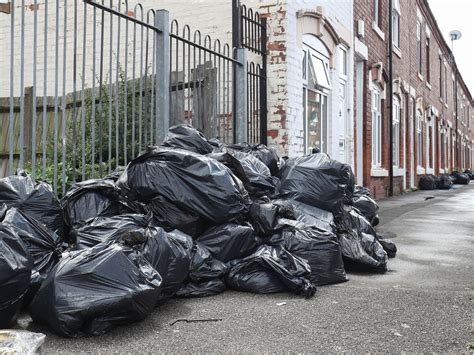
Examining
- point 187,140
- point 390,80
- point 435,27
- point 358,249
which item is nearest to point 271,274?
point 358,249

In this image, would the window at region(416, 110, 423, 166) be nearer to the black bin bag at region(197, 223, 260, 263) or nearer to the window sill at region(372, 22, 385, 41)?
the window sill at region(372, 22, 385, 41)

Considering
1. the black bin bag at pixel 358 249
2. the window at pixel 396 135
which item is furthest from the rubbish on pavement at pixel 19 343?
the window at pixel 396 135

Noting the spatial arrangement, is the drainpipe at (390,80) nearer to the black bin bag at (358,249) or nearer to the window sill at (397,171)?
the window sill at (397,171)

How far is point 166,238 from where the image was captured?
3004 millimetres

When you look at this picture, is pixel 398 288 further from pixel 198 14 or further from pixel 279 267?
pixel 198 14

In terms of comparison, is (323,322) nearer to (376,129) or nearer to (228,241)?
(228,241)

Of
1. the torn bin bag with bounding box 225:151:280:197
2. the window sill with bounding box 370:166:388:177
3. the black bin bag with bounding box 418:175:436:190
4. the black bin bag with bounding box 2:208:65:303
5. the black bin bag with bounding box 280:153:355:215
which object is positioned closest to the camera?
the black bin bag with bounding box 2:208:65:303

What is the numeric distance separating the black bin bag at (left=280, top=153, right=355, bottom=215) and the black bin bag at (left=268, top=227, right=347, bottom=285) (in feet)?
2.17

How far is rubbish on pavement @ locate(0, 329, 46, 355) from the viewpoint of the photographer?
6.39 ft

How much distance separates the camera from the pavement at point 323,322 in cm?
237

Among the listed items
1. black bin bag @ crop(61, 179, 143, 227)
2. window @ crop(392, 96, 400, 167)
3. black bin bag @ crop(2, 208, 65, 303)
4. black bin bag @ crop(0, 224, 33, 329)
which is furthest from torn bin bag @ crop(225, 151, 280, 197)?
window @ crop(392, 96, 400, 167)

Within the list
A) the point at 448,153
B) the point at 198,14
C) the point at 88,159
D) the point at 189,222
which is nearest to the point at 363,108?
the point at 198,14

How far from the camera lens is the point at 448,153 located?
87.5ft

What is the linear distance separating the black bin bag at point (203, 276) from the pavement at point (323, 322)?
0.21ft
